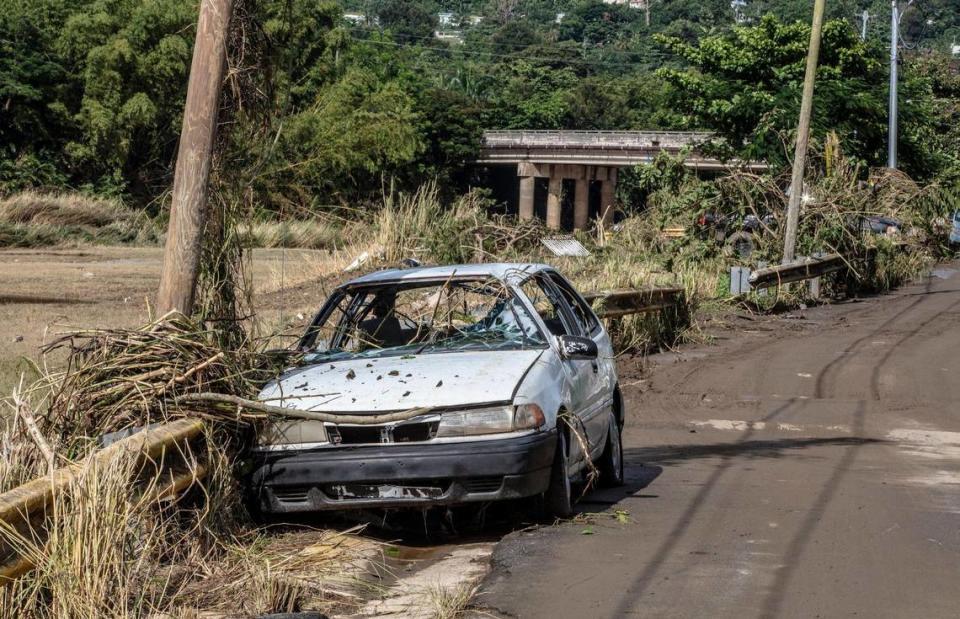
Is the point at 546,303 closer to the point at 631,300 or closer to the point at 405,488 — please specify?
the point at 405,488

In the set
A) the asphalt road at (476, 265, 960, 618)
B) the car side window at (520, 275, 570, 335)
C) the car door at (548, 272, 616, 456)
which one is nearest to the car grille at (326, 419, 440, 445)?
the asphalt road at (476, 265, 960, 618)

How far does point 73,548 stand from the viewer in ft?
18.0

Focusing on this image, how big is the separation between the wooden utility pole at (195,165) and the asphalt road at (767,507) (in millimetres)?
2526

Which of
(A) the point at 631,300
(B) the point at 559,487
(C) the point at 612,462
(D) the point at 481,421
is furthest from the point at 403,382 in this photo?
(A) the point at 631,300

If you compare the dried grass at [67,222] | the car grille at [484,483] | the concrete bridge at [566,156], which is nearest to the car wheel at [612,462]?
the car grille at [484,483]

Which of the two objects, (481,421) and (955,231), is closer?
(481,421)

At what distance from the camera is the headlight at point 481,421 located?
737 centimetres

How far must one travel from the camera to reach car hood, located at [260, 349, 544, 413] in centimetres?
743

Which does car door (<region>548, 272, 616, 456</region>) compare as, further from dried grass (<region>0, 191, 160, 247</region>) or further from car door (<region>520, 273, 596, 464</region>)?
dried grass (<region>0, 191, 160, 247</region>)

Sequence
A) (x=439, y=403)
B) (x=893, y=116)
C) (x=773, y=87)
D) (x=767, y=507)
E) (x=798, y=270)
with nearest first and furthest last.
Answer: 1. (x=439, y=403)
2. (x=767, y=507)
3. (x=798, y=270)
4. (x=893, y=116)
5. (x=773, y=87)

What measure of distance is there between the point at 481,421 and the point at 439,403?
242mm

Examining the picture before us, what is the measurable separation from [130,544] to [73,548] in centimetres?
49

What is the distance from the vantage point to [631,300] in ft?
56.2

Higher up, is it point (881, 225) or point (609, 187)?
point (609, 187)
